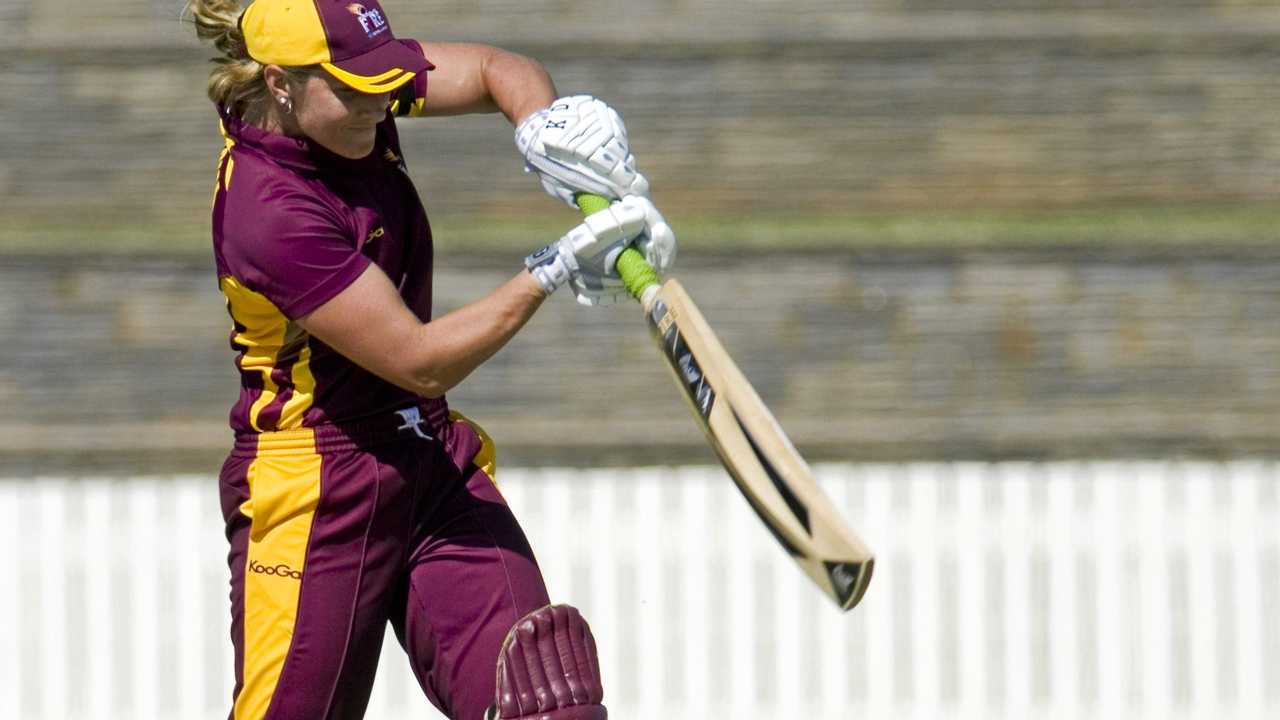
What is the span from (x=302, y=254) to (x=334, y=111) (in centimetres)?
20

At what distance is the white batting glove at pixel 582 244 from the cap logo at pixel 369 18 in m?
0.38

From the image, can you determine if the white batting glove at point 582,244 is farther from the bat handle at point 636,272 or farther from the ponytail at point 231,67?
the ponytail at point 231,67

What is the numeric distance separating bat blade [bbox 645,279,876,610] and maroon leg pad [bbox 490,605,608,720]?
35 cm

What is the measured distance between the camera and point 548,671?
8.71 feet

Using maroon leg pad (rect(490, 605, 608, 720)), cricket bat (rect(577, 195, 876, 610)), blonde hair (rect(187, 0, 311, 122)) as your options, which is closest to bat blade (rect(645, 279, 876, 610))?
cricket bat (rect(577, 195, 876, 610))

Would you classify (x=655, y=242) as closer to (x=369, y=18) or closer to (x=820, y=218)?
(x=369, y=18)

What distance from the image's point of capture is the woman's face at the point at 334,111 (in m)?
2.47

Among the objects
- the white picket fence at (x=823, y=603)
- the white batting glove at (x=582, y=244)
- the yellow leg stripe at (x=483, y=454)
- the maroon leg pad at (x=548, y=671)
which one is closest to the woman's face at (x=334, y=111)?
the white batting glove at (x=582, y=244)

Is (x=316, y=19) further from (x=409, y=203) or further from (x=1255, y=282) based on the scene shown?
Result: (x=1255, y=282)

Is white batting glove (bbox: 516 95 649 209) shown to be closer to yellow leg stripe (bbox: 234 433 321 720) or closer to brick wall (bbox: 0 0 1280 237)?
yellow leg stripe (bbox: 234 433 321 720)

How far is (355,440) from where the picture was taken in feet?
8.76

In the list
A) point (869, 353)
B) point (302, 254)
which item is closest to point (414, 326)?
point (302, 254)

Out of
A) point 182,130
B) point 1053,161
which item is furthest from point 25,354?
point 1053,161

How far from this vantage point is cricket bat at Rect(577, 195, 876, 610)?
98.4 inches
